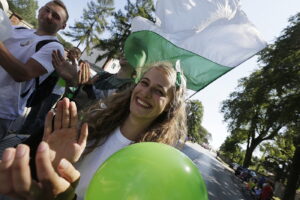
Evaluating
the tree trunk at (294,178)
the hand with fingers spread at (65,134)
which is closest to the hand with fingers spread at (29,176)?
the hand with fingers spread at (65,134)

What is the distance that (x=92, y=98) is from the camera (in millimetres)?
2740

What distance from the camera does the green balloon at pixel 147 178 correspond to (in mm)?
1181

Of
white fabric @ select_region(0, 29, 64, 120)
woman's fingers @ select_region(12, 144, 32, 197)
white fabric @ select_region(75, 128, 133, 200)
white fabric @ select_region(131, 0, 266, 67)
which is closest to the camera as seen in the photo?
woman's fingers @ select_region(12, 144, 32, 197)

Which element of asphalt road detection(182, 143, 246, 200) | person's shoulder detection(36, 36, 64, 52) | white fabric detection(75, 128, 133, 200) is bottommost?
asphalt road detection(182, 143, 246, 200)

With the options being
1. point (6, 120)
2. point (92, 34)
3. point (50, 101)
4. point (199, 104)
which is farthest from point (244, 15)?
point (199, 104)

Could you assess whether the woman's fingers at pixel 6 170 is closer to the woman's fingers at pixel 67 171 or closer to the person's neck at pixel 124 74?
the woman's fingers at pixel 67 171

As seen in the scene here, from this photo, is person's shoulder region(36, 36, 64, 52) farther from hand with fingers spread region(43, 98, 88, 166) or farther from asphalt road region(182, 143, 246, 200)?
asphalt road region(182, 143, 246, 200)

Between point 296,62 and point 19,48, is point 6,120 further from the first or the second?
point 296,62

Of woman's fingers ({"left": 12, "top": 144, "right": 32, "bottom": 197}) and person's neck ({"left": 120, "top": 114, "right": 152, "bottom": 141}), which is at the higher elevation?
woman's fingers ({"left": 12, "top": 144, "right": 32, "bottom": 197})

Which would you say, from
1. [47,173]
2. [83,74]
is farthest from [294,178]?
[47,173]

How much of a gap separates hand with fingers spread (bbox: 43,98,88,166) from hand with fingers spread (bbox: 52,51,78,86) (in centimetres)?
108

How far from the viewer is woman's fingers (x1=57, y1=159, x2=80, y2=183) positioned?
1.11 metres

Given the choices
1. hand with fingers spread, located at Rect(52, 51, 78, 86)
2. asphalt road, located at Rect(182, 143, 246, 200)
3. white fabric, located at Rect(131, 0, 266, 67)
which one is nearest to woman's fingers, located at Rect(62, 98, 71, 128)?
hand with fingers spread, located at Rect(52, 51, 78, 86)

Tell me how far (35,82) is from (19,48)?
318mm
